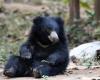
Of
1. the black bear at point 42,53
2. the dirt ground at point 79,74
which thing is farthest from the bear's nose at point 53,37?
the dirt ground at point 79,74

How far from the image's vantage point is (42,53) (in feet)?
24.3

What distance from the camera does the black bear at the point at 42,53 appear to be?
7.08 m

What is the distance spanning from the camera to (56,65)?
7121 millimetres

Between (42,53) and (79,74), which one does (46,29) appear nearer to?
(42,53)

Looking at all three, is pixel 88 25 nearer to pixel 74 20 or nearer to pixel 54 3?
pixel 74 20

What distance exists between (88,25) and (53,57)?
7657 mm

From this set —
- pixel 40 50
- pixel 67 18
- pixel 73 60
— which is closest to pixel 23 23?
pixel 67 18

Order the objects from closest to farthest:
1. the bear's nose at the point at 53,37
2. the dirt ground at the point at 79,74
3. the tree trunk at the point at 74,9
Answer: the dirt ground at the point at 79,74 → the bear's nose at the point at 53,37 → the tree trunk at the point at 74,9

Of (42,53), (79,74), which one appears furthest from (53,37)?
(79,74)

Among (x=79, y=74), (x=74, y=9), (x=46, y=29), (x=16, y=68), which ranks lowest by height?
(x=79, y=74)

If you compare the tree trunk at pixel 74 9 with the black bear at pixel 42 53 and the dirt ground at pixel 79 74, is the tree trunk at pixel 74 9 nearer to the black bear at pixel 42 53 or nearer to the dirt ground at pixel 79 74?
the dirt ground at pixel 79 74

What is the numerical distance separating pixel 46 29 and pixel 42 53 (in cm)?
44

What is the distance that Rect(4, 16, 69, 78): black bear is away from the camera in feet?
23.2

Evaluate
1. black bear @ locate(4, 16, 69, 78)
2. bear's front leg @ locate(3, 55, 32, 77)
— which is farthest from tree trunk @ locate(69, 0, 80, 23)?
bear's front leg @ locate(3, 55, 32, 77)
